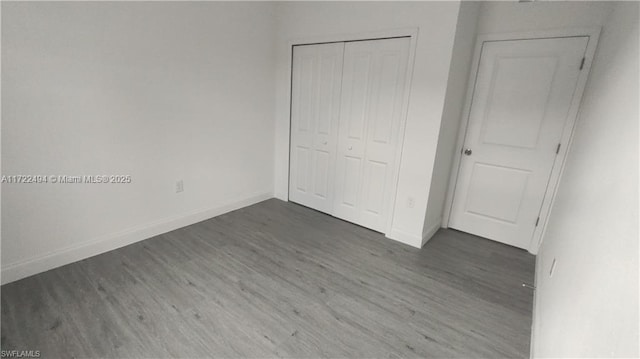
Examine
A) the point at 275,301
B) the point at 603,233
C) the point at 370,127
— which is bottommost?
the point at 275,301

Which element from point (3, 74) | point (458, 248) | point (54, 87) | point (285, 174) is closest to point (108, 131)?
point (54, 87)

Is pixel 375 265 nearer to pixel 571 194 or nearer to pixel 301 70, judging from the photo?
pixel 571 194

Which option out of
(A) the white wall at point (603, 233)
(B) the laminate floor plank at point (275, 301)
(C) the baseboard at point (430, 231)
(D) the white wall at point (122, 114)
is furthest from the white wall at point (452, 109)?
(D) the white wall at point (122, 114)

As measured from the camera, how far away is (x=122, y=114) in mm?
2266

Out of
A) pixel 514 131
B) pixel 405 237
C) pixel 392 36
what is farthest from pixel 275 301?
pixel 514 131

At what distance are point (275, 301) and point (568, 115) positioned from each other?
9.24 ft

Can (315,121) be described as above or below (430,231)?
above

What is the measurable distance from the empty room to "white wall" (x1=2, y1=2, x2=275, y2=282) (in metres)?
0.01

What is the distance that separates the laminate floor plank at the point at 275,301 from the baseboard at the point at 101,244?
8 centimetres

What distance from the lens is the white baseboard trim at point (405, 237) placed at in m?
2.72

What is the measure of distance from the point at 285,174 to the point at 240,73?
4.36 ft

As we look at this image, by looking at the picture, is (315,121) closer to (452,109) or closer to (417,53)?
(417,53)

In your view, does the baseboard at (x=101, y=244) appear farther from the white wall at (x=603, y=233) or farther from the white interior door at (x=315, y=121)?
the white wall at (x=603, y=233)

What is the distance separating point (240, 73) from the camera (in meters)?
3.07
